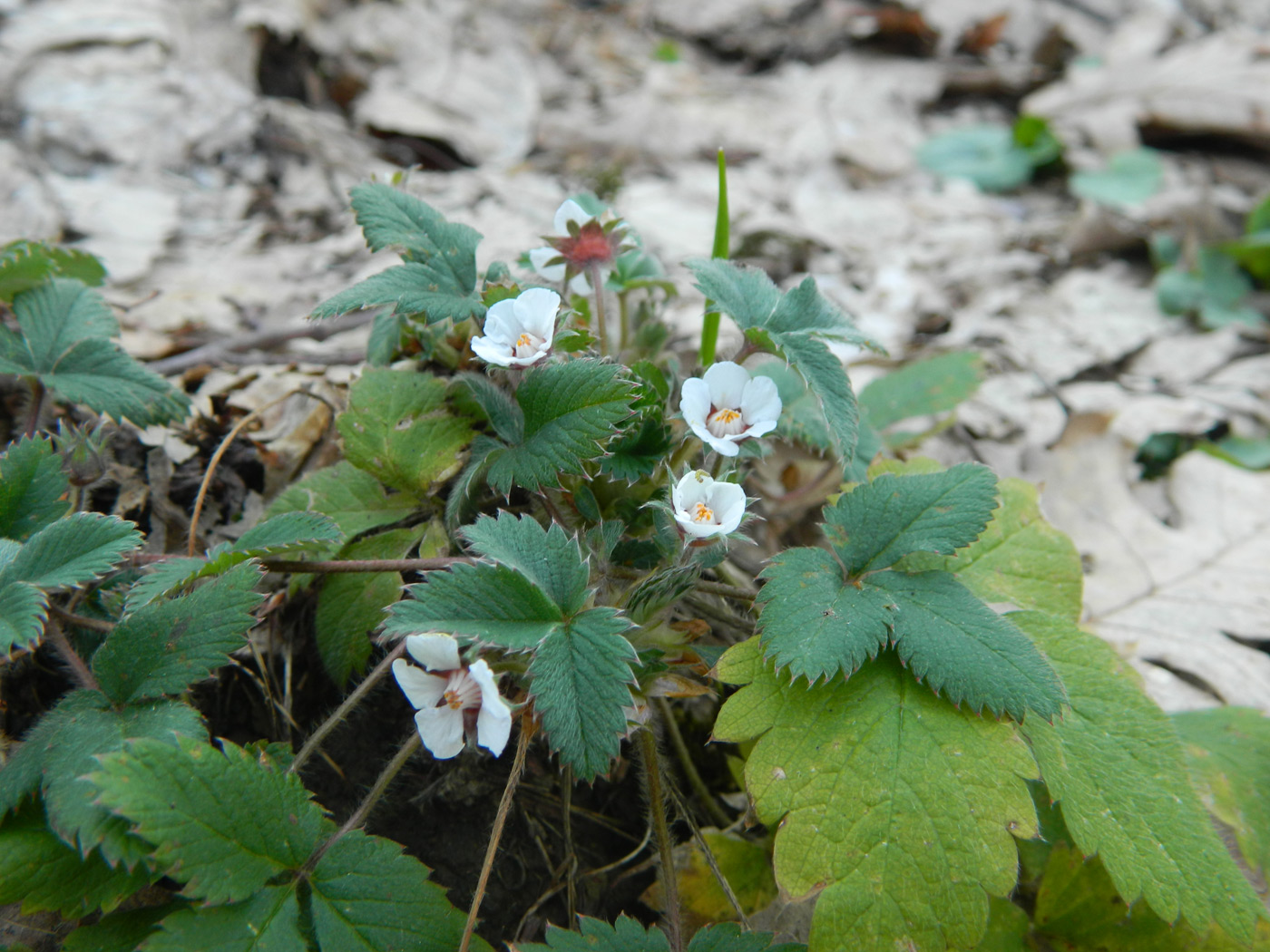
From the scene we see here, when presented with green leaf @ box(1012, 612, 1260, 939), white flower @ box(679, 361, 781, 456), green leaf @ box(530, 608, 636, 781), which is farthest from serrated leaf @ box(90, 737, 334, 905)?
green leaf @ box(1012, 612, 1260, 939)

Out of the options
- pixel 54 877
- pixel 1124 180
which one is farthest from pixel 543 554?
pixel 1124 180

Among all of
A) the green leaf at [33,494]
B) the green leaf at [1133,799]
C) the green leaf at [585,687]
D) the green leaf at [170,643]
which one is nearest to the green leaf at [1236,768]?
the green leaf at [1133,799]

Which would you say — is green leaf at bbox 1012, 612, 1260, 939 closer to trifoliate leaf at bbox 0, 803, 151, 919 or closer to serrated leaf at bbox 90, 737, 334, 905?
serrated leaf at bbox 90, 737, 334, 905

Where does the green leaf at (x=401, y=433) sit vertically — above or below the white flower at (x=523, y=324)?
below

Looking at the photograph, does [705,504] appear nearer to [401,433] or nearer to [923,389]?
[401,433]

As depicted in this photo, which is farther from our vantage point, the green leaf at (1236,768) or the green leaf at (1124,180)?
the green leaf at (1124,180)

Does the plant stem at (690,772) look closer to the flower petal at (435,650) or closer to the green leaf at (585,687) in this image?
the green leaf at (585,687)

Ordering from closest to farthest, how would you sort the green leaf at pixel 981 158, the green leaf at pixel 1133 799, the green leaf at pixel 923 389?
the green leaf at pixel 1133 799 → the green leaf at pixel 923 389 → the green leaf at pixel 981 158

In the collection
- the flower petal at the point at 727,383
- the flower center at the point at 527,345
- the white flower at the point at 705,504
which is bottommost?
the white flower at the point at 705,504
